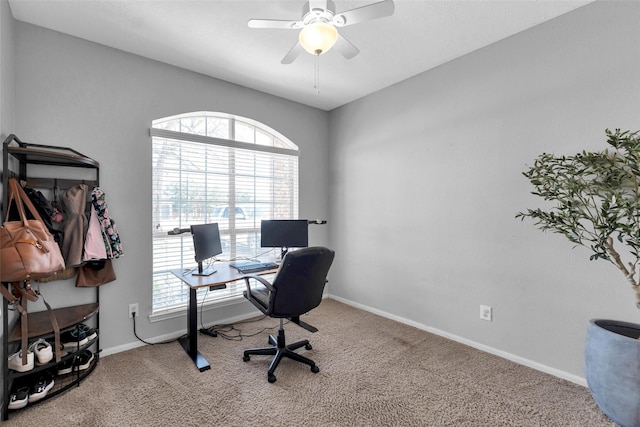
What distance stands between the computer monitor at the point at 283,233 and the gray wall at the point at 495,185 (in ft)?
2.95

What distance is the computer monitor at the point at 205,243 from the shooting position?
2629mm

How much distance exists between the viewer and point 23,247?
1.67 m

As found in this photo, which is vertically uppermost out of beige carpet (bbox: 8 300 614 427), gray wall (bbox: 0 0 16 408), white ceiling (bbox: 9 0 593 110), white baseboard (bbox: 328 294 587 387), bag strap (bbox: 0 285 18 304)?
white ceiling (bbox: 9 0 593 110)

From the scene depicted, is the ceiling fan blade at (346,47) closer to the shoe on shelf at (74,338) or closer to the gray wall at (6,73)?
the gray wall at (6,73)

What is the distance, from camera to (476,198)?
2.68m

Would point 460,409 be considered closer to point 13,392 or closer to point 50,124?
point 13,392

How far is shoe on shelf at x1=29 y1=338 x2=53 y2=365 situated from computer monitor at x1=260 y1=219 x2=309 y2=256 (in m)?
1.87

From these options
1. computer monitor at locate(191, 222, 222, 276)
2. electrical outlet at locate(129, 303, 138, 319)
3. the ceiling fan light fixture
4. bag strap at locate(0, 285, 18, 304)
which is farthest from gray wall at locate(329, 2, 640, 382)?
bag strap at locate(0, 285, 18, 304)

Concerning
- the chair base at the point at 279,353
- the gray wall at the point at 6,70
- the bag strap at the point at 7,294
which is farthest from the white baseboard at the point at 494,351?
the gray wall at the point at 6,70

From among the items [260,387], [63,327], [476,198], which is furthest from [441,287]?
[63,327]

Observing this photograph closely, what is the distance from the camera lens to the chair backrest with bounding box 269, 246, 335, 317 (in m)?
2.12

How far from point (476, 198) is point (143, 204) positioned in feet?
10.2

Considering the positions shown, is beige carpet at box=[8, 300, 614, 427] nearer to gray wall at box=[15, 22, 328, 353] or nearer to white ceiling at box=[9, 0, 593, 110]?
gray wall at box=[15, 22, 328, 353]

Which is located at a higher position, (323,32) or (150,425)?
(323,32)
